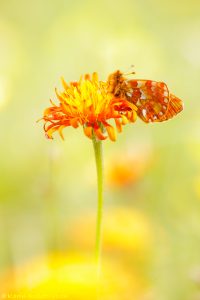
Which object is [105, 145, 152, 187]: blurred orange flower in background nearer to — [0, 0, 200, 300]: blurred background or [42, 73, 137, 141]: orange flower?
[0, 0, 200, 300]: blurred background

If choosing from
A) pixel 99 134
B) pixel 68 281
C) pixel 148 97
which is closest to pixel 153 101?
pixel 148 97

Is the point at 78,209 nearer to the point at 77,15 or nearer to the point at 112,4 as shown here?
the point at 77,15

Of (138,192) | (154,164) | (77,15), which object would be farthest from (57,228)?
(77,15)

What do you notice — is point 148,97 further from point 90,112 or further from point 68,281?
point 68,281

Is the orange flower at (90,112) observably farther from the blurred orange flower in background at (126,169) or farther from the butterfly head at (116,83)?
the blurred orange flower in background at (126,169)

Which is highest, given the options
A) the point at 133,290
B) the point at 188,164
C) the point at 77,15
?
the point at 77,15
